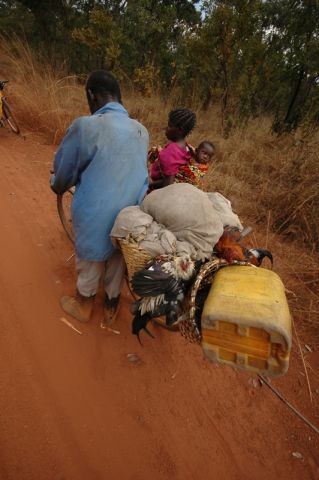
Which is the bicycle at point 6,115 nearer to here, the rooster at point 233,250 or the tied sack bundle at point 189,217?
the tied sack bundle at point 189,217

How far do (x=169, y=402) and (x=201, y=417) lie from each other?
220 mm

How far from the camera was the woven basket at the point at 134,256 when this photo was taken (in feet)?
5.22

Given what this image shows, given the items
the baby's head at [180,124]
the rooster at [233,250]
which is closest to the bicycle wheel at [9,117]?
the baby's head at [180,124]

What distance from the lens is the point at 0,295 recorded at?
2559 millimetres

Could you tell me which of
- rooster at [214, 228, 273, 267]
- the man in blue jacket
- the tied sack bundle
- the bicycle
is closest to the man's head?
the man in blue jacket

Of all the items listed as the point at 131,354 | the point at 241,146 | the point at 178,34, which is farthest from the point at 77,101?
the point at 131,354

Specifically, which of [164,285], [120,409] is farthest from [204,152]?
[120,409]

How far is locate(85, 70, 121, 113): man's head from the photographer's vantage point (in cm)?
205

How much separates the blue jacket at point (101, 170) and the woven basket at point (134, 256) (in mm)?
390

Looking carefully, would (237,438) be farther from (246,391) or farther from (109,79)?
(109,79)

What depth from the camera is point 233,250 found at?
1.69 meters

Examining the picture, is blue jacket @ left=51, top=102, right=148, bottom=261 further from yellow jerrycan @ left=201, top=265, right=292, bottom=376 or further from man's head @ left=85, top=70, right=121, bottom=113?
yellow jerrycan @ left=201, top=265, right=292, bottom=376

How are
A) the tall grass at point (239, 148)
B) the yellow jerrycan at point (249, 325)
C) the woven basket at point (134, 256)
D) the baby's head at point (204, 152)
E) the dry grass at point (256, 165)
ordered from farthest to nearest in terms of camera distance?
the tall grass at point (239, 148) → the dry grass at point (256, 165) → the baby's head at point (204, 152) → the woven basket at point (134, 256) → the yellow jerrycan at point (249, 325)

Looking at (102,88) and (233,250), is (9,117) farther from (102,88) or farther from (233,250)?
(233,250)
